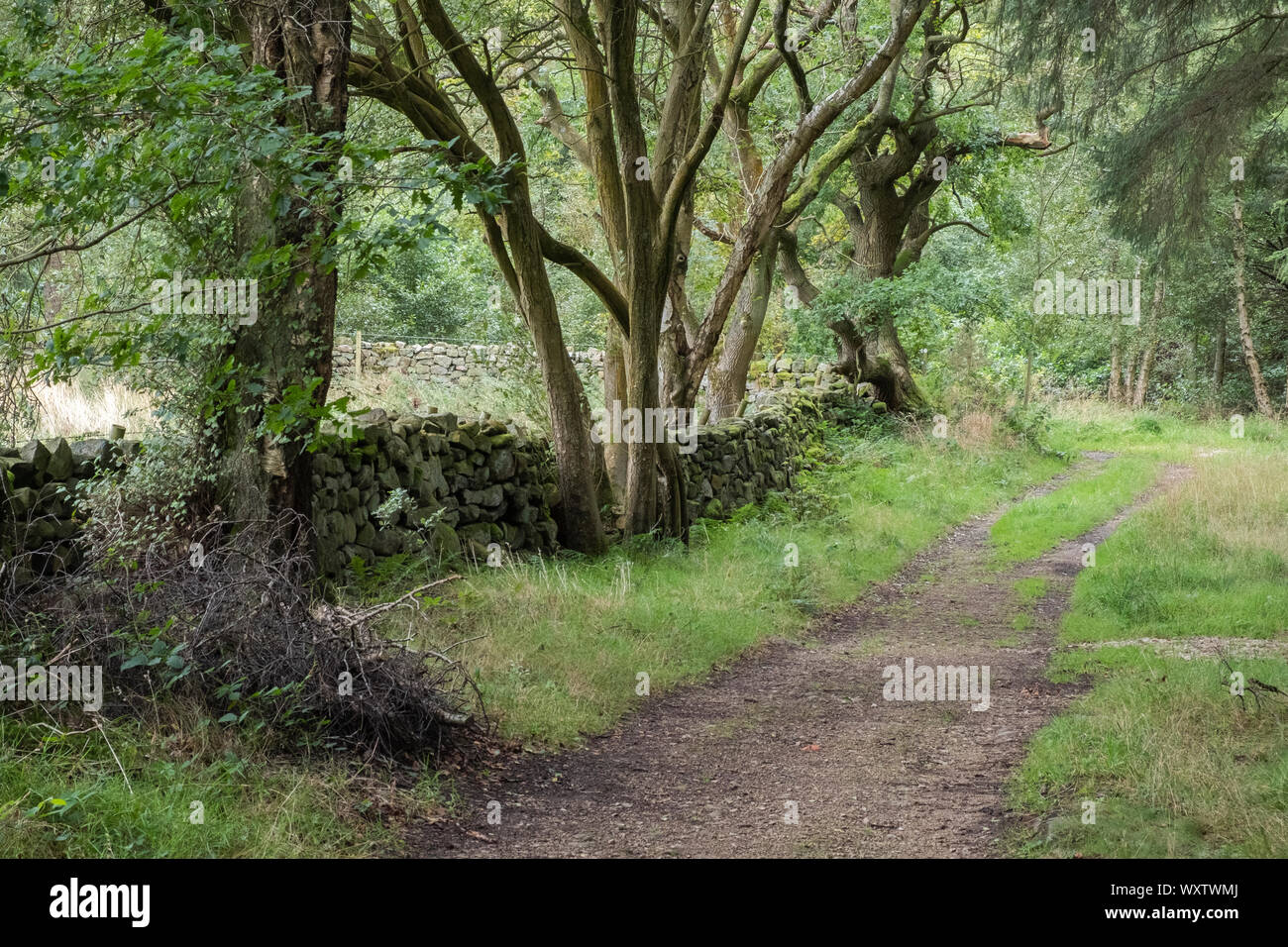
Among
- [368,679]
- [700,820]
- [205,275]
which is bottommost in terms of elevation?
[700,820]

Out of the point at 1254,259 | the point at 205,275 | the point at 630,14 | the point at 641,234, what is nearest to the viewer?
the point at 205,275

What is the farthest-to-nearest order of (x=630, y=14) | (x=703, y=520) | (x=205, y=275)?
1. (x=703, y=520)
2. (x=630, y=14)
3. (x=205, y=275)

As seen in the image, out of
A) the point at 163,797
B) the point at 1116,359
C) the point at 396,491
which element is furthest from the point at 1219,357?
the point at 163,797

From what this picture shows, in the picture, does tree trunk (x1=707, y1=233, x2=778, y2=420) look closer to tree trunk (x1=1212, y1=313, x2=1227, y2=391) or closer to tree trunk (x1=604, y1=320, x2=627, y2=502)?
tree trunk (x1=604, y1=320, x2=627, y2=502)

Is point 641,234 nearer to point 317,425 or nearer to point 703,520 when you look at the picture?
point 703,520

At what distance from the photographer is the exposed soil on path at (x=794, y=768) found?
482cm

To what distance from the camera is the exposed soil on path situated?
15.8ft

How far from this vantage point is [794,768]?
5973 mm

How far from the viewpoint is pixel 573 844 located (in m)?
4.81

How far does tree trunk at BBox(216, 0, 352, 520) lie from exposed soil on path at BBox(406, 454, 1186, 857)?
2.42 m

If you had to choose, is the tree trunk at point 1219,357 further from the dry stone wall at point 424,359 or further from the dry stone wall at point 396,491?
the dry stone wall at point 396,491

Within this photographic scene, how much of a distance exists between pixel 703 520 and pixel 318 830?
8525 millimetres

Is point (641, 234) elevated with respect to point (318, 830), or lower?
elevated

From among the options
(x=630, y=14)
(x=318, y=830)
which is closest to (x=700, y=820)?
(x=318, y=830)
